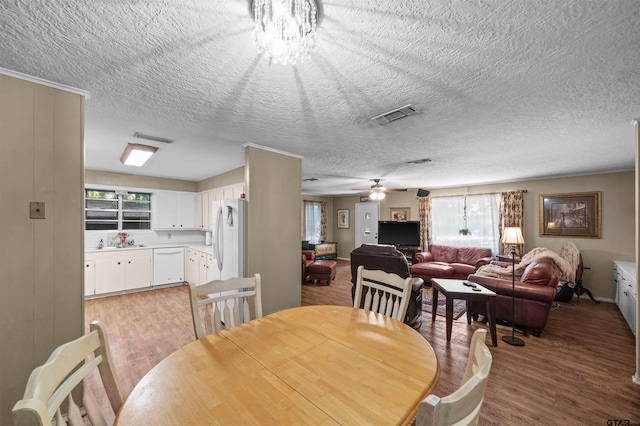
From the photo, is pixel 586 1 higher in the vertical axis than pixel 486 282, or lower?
higher

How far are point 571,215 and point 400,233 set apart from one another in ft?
12.3

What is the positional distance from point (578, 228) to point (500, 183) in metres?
1.72

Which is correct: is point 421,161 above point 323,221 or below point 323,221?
above

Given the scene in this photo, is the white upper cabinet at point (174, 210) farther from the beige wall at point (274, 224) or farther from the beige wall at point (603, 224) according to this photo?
the beige wall at point (603, 224)

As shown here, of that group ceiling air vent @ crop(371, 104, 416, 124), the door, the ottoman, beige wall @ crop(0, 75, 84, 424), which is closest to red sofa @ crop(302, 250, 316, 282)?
the ottoman

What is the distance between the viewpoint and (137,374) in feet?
8.11

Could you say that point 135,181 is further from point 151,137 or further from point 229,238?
point 229,238

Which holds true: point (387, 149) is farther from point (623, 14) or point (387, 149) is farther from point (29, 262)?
point (29, 262)

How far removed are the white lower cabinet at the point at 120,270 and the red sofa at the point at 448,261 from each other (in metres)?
6.02

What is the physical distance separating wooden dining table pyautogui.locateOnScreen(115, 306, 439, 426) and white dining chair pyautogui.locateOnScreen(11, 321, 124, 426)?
4.9 inches

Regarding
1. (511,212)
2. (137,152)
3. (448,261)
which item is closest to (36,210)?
(137,152)

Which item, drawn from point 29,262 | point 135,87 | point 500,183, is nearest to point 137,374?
point 29,262

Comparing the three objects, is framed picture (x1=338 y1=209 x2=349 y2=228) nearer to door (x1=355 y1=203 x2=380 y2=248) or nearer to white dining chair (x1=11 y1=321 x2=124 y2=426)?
door (x1=355 y1=203 x2=380 y2=248)

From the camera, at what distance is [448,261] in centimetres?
650
